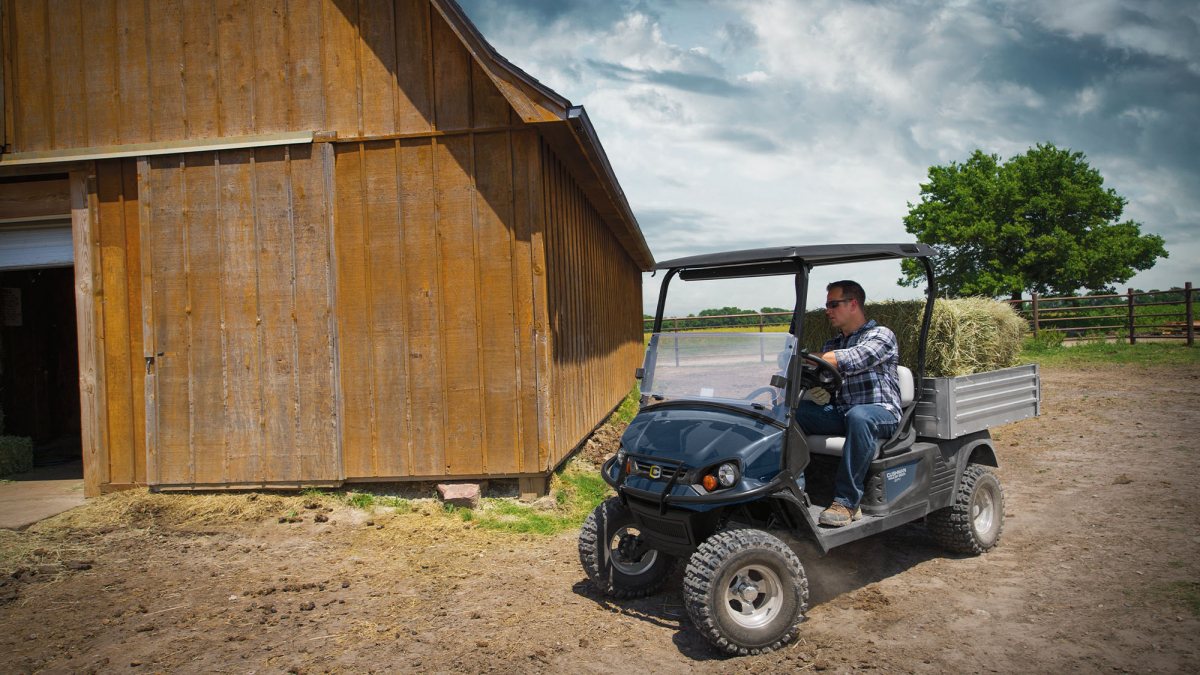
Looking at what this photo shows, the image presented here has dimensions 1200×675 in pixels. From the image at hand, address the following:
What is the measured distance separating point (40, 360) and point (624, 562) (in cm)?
1222

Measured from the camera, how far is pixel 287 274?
6.68 m

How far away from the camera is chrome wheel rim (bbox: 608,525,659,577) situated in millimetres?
4121

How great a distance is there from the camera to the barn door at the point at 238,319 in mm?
6621

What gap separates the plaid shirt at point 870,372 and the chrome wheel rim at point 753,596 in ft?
4.22

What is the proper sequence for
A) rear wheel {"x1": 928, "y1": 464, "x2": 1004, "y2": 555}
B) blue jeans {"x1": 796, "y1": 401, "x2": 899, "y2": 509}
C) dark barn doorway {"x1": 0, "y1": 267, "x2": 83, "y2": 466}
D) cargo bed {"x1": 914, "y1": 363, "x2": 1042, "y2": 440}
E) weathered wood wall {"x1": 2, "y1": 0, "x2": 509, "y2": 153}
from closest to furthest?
blue jeans {"x1": 796, "y1": 401, "x2": 899, "y2": 509}, cargo bed {"x1": 914, "y1": 363, "x2": 1042, "y2": 440}, rear wheel {"x1": 928, "y1": 464, "x2": 1004, "y2": 555}, weathered wood wall {"x1": 2, "y1": 0, "x2": 509, "y2": 153}, dark barn doorway {"x1": 0, "y1": 267, "x2": 83, "y2": 466}

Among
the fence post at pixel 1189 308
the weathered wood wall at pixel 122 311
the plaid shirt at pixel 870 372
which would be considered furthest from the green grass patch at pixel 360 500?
the fence post at pixel 1189 308

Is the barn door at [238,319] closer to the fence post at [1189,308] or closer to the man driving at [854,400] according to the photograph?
the man driving at [854,400]

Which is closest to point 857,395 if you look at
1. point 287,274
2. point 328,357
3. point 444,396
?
point 444,396

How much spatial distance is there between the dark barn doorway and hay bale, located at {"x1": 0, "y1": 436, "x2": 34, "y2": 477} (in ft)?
4.86

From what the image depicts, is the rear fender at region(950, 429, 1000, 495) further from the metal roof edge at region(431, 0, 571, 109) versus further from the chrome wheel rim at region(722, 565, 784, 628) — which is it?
the metal roof edge at region(431, 0, 571, 109)

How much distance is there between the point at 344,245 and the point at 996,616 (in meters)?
6.12

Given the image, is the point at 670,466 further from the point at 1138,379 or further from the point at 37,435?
the point at 1138,379

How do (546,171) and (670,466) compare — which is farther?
(546,171)

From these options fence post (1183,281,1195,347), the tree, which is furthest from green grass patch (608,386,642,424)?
the tree
